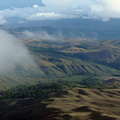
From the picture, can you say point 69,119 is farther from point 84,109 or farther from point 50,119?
point 84,109

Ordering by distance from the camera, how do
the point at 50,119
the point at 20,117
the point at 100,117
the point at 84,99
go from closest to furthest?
the point at 100,117 → the point at 50,119 → the point at 20,117 → the point at 84,99

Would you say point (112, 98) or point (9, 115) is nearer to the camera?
point (9, 115)

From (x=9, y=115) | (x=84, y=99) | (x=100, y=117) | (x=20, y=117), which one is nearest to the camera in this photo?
(x=100, y=117)

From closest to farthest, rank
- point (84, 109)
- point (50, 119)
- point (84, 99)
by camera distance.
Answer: point (50, 119), point (84, 109), point (84, 99)

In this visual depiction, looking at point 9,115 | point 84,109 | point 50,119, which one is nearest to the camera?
point 50,119

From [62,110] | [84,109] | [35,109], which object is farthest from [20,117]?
[84,109]

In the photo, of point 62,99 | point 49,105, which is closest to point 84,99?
point 62,99

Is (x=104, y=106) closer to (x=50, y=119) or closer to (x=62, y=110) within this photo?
(x=62, y=110)

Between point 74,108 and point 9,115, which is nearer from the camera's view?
point 74,108
